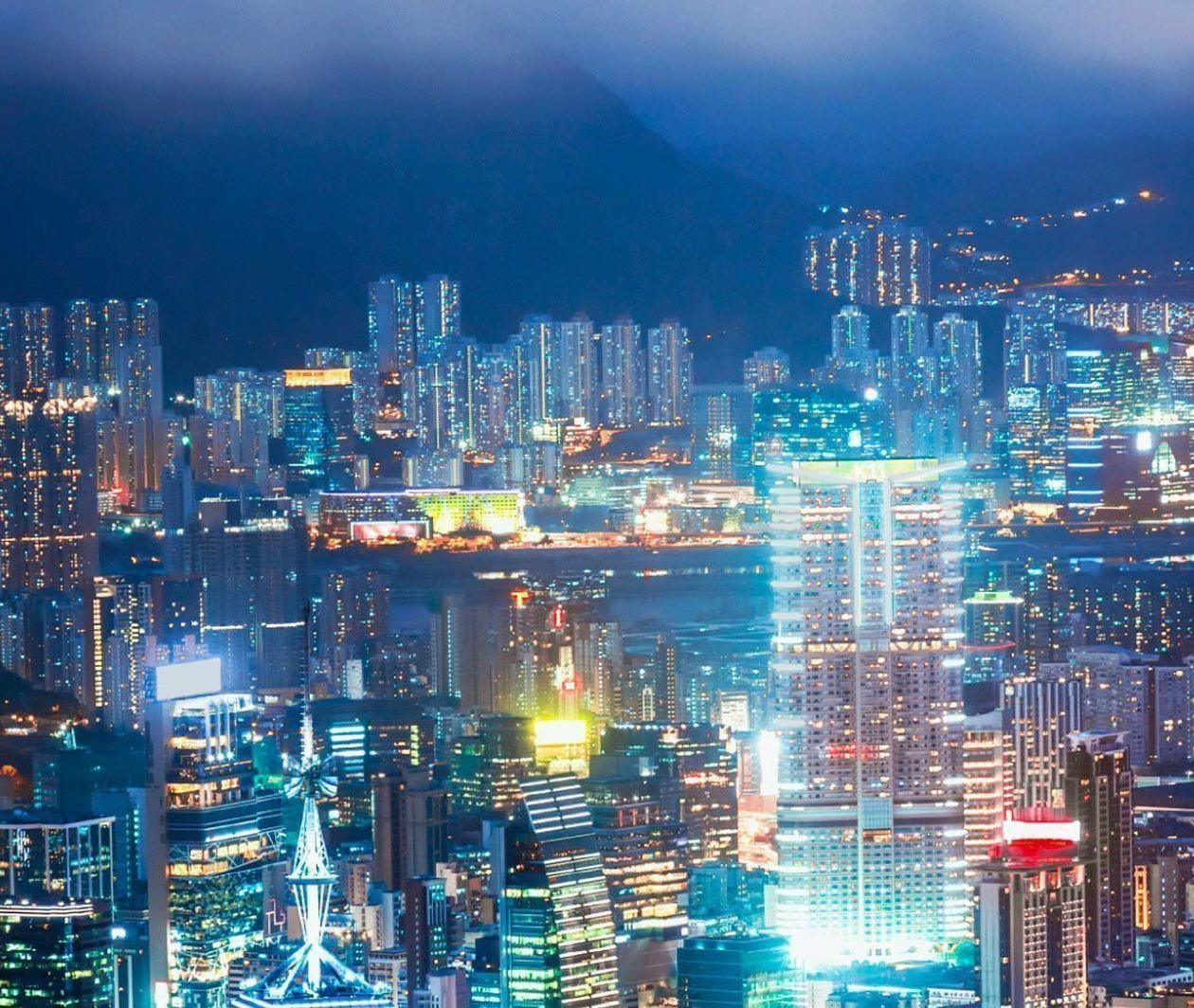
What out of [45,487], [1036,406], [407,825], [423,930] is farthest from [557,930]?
[1036,406]

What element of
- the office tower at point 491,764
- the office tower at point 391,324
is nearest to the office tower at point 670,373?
the office tower at point 391,324

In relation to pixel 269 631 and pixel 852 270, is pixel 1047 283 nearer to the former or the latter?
pixel 852 270

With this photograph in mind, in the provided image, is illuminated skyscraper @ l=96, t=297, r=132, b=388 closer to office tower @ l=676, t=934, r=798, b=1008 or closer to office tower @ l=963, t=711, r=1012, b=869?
office tower @ l=963, t=711, r=1012, b=869

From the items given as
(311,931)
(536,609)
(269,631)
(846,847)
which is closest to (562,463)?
(536,609)

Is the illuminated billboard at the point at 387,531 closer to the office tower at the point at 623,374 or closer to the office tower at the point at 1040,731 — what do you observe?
the office tower at the point at 623,374

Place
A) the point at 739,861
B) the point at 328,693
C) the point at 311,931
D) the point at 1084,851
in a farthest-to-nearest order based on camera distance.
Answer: the point at 328,693
the point at 739,861
the point at 1084,851
the point at 311,931
